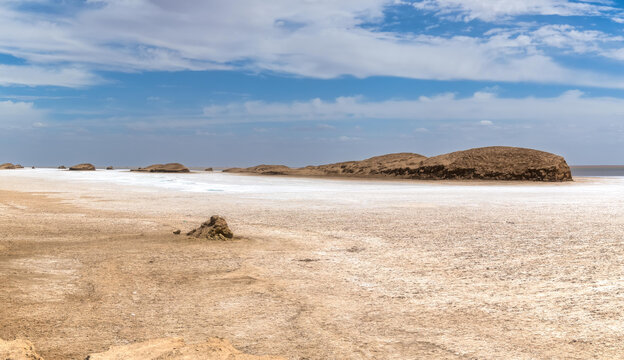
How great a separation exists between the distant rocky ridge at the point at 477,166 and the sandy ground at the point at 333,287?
1980 cm

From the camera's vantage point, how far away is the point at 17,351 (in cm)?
312

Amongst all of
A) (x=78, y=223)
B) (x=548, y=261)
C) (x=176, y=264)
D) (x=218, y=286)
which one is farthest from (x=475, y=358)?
(x=78, y=223)

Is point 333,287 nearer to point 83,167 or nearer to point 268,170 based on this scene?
point 268,170

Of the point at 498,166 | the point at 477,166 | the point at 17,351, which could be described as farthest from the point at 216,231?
the point at 498,166

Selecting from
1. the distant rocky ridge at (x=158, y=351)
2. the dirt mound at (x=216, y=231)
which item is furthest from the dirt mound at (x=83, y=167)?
the distant rocky ridge at (x=158, y=351)

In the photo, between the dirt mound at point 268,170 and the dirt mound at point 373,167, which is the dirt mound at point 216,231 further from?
the dirt mound at point 268,170

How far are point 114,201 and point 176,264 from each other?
34.2 feet

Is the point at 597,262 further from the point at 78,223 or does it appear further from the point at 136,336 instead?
the point at 78,223

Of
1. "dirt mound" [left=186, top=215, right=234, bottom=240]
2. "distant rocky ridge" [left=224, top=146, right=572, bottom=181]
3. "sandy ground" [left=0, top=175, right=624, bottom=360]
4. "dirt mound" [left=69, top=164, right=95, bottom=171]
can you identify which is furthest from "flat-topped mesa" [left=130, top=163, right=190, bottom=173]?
"dirt mound" [left=186, top=215, right=234, bottom=240]

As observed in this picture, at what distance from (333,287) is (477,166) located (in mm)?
27102

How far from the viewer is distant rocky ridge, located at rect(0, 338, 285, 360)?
10.3 ft

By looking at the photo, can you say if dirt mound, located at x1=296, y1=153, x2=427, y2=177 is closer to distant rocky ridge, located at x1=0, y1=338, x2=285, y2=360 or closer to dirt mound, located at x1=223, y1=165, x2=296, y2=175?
dirt mound, located at x1=223, y1=165, x2=296, y2=175

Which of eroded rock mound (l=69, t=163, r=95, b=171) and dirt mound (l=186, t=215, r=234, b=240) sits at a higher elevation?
eroded rock mound (l=69, t=163, r=95, b=171)

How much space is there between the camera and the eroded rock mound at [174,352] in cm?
328
